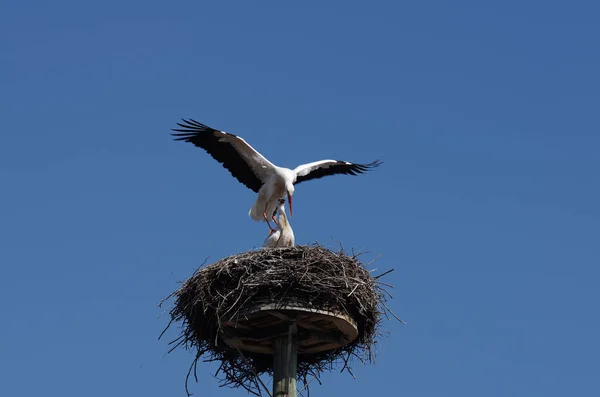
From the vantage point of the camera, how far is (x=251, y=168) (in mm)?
16469

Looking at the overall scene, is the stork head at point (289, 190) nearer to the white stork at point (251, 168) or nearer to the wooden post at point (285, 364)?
the white stork at point (251, 168)

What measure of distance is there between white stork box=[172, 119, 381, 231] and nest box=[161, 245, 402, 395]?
3197 millimetres

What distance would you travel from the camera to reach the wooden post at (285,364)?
39.7ft

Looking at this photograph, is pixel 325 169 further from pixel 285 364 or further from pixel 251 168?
pixel 285 364

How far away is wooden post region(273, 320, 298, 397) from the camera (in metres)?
12.1

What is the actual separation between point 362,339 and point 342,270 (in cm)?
92

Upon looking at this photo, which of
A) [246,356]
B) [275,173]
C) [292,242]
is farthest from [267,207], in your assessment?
[246,356]

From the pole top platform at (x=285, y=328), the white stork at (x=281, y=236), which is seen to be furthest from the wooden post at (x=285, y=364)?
the white stork at (x=281, y=236)

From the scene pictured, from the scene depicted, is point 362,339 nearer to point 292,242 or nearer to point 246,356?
point 246,356

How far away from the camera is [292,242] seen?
1468 centimetres

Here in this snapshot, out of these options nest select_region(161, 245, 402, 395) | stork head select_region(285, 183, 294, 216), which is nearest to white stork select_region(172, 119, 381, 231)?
stork head select_region(285, 183, 294, 216)

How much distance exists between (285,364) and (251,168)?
15.7 feet

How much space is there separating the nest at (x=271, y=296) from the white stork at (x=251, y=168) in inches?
126

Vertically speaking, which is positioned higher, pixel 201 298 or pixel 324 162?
pixel 324 162
